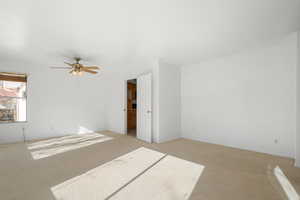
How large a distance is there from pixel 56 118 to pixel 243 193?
18.3 feet

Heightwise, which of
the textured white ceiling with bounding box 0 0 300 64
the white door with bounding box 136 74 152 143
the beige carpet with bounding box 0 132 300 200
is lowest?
the beige carpet with bounding box 0 132 300 200

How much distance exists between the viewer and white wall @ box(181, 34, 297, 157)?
9.60 feet

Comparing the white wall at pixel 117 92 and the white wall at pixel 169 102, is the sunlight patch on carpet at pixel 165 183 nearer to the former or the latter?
the white wall at pixel 169 102

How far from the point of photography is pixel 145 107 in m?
4.39

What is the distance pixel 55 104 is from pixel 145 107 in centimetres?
330

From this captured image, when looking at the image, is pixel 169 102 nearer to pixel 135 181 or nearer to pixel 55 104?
pixel 135 181

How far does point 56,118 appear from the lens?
4.90 metres

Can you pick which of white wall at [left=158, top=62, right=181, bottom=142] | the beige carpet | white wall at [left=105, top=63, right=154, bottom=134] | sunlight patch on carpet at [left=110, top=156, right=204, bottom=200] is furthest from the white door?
sunlight patch on carpet at [left=110, top=156, right=204, bottom=200]

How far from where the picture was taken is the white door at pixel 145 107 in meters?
4.22

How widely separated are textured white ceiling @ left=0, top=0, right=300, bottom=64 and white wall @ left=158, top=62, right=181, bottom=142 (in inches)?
33.7

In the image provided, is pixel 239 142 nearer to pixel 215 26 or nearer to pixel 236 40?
pixel 236 40

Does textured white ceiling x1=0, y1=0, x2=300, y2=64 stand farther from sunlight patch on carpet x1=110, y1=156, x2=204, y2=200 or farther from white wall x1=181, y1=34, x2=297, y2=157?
sunlight patch on carpet x1=110, y1=156, x2=204, y2=200

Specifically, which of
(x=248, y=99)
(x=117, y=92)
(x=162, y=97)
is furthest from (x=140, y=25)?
(x=117, y=92)

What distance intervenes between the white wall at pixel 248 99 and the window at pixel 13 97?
17.9ft
